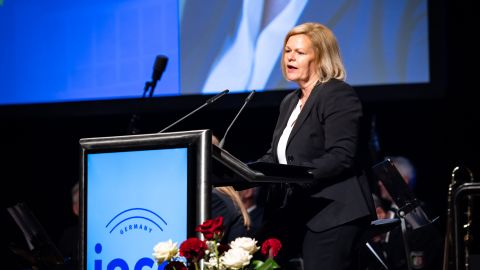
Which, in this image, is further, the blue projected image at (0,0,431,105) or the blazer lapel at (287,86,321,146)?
the blue projected image at (0,0,431,105)

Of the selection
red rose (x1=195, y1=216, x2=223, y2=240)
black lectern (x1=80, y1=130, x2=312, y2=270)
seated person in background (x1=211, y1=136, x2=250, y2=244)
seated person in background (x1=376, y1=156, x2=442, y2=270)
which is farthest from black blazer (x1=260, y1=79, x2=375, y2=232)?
seated person in background (x1=376, y1=156, x2=442, y2=270)

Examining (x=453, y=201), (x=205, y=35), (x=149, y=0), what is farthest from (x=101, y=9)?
(x=453, y=201)

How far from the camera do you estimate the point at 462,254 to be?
2283 millimetres

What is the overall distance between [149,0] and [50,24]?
88 cm

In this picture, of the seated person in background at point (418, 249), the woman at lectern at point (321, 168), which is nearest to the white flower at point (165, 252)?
the woman at lectern at point (321, 168)

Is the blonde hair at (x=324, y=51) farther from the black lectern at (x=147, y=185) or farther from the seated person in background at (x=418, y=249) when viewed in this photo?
the seated person in background at (x=418, y=249)

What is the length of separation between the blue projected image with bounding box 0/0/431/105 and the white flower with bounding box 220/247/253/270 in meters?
3.79

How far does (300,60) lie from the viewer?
306cm

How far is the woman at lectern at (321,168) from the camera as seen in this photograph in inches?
111

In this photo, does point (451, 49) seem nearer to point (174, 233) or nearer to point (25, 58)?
point (25, 58)

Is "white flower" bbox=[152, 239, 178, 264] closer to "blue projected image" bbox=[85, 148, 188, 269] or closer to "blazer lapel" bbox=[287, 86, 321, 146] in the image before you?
"blue projected image" bbox=[85, 148, 188, 269]

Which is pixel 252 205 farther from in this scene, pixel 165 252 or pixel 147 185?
pixel 165 252

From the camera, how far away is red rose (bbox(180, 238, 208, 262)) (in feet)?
6.46

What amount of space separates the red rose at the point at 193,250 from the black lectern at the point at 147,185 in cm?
42
